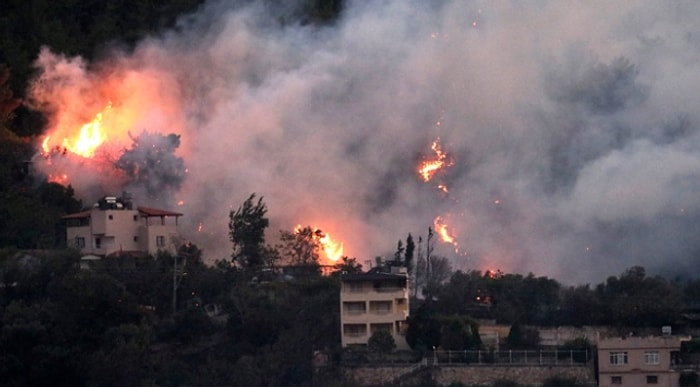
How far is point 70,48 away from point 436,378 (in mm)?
17329

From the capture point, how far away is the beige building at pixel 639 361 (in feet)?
165

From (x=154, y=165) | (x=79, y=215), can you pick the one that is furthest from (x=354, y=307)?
(x=154, y=165)

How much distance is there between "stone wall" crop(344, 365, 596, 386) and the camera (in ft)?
165

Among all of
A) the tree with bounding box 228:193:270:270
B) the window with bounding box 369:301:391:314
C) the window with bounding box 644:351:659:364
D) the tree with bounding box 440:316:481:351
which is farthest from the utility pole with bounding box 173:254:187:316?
the window with bounding box 644:351:659:364

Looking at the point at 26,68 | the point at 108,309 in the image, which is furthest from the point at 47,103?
the point at 108,309

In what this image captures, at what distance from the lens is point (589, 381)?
1982 inches

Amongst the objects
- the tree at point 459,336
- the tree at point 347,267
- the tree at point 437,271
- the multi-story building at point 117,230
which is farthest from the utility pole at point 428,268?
the multi-story building at point 117,230

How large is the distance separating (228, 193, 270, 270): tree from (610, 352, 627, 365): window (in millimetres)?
9370

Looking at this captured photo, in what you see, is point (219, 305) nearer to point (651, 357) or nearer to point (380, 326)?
point (380, 326)

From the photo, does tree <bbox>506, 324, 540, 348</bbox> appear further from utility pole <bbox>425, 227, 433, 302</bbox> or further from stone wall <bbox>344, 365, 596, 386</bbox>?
utility pole <bbox>425, 227, 433, 302</bbox>

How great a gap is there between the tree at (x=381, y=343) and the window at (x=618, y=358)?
443cm

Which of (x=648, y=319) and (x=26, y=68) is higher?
(x=26, y=68)

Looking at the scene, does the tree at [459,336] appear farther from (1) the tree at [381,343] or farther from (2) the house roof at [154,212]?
(2) the house roof at [154,212]

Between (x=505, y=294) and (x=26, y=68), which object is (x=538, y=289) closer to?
(x=505, y=294)
